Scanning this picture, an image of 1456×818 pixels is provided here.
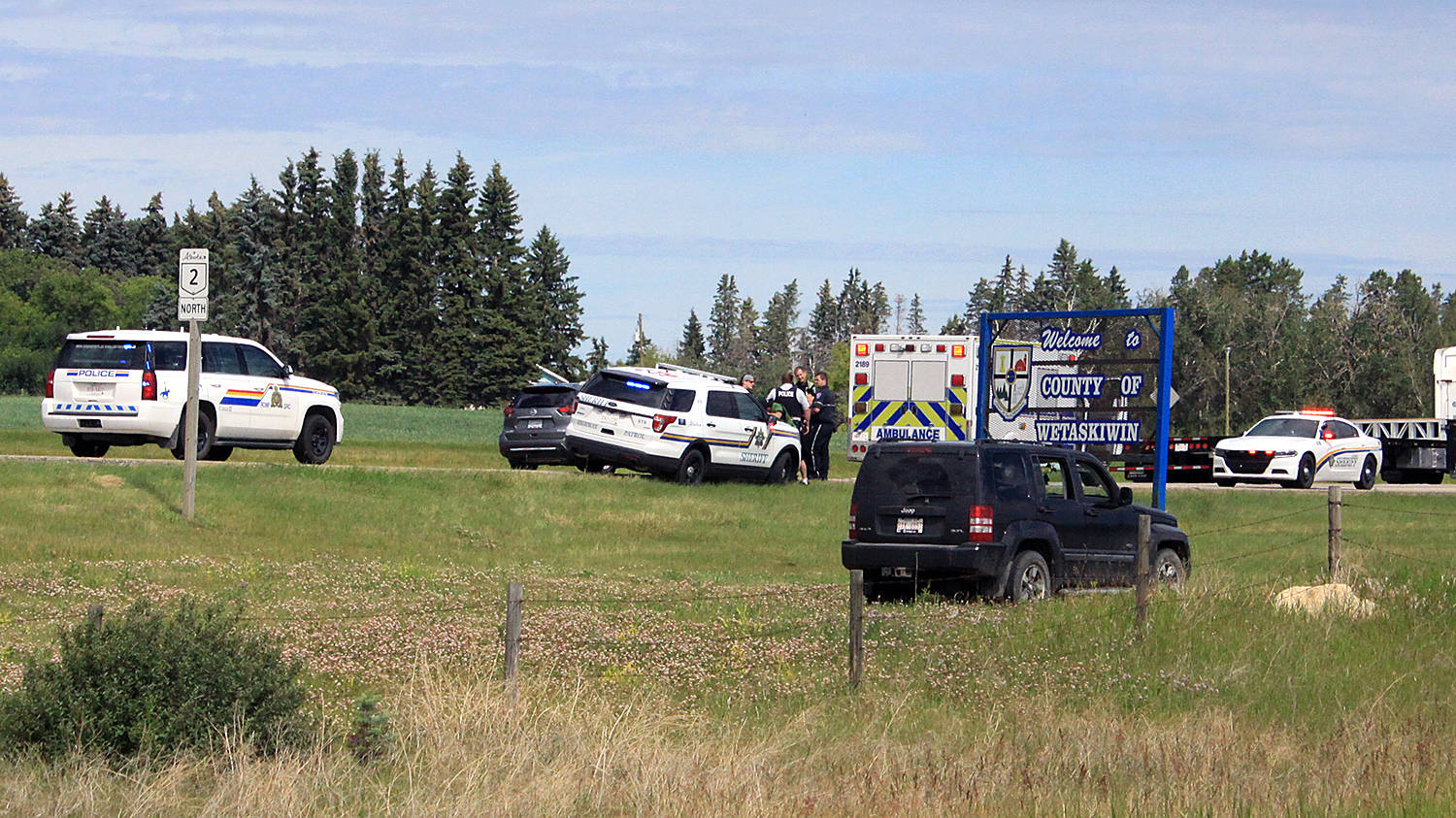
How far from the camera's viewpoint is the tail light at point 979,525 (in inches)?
570

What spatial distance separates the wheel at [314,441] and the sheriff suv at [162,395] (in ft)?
0.87

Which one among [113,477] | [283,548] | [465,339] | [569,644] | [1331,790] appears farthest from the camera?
[465,339]

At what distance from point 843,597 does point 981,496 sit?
1.58 meters

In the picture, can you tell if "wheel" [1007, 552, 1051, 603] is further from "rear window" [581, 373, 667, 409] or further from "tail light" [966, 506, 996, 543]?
"rear window" [581, 373, 667, 409]

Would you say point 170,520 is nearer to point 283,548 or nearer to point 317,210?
point 283,548

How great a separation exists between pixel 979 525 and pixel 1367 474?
23.2 meters

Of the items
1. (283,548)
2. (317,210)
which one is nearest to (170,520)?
(283,548)

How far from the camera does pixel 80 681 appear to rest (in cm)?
868

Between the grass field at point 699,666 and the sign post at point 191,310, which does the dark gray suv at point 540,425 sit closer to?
the grass field at point 699,666

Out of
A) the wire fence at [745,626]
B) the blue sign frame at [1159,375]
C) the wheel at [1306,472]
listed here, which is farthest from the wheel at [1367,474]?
the wire fence at [745,626]

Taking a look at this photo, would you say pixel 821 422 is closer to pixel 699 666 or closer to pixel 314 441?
pixel 314 441

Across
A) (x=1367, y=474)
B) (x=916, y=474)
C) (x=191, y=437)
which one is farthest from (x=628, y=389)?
(x=1367, y=474)

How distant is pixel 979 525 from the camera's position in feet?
47.6

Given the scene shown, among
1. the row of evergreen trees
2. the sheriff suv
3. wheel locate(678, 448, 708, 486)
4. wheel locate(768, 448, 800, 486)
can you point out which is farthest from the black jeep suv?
the row of evergreen trees
